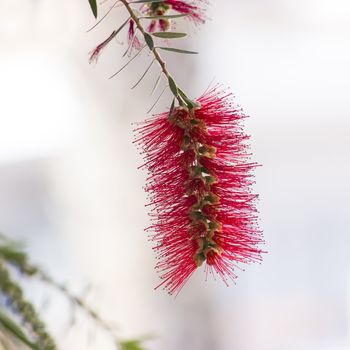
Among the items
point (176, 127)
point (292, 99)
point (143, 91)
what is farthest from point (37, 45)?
point (176, 127)

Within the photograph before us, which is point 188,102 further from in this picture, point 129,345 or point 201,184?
point 129,345

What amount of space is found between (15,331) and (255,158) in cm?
93

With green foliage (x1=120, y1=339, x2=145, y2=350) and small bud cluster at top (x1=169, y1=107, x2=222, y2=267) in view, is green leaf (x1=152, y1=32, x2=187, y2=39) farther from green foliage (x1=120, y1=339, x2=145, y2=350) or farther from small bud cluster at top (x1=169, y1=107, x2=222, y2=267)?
green foliage (x1=120, y1=339, x2=145, y2=350)

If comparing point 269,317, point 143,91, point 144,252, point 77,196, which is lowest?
point 269,317

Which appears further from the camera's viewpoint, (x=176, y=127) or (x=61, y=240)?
(x=61, y=240)

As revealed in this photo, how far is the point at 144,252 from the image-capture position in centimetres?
135

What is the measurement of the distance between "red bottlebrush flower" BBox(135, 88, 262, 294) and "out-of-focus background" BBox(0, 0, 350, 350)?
89 cm

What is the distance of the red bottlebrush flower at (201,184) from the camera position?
13.9 inches

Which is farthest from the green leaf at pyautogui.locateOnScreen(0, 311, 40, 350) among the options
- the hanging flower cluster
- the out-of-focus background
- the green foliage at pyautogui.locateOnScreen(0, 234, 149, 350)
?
the out-of-focus background

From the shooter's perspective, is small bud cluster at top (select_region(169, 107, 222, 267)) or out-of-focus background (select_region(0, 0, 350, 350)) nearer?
small bud cluster at top (select_region(169, 107, 222, 267))

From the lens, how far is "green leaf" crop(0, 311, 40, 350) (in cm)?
44

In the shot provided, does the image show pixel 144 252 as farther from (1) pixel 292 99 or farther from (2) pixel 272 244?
(1) pixel 292 99

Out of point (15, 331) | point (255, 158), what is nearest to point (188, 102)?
point (15, 331)

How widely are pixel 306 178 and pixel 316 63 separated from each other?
220 mm
